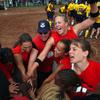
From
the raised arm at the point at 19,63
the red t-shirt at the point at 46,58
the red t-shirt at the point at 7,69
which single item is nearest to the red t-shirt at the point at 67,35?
the red t-shirt at the point at 46,58

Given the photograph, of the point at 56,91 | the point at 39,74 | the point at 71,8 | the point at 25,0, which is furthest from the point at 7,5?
the point at 56,91

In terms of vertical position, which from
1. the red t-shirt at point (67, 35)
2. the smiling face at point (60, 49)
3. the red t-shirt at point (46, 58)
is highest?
the red t-shirt at point (67, 35)

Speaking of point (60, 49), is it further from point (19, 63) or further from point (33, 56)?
point (19, 63)

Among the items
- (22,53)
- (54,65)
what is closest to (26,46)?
(22,53)

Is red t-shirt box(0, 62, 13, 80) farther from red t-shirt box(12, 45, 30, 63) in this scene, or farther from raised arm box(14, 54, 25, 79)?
red t-shirt box(12, 45, 30, 63)

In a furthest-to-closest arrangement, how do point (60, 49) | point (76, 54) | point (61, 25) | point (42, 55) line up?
point (61, 25), point (42, 55), point (60, 49), point (76, 54)

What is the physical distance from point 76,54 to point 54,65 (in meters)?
1.62

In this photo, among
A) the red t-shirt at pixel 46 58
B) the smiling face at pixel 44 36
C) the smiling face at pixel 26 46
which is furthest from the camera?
the red t-shirt at pixel 46 58

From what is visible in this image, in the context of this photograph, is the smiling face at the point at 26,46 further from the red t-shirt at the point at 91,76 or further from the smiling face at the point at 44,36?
the red t-shirt at the point at 91,76

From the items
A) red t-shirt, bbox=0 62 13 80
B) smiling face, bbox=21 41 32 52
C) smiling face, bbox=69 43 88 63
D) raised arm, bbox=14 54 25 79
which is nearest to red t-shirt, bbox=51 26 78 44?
smiling face, bbox=21 41 32 52

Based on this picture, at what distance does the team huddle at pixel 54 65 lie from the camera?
133 inches

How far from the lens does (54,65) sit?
18.4 ft

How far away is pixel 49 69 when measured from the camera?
5742 mm

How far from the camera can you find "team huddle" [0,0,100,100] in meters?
3.38
